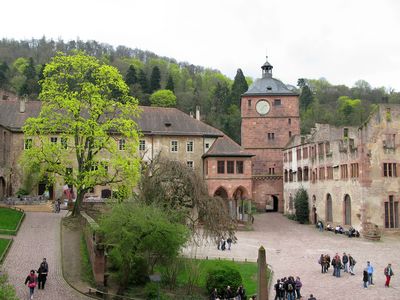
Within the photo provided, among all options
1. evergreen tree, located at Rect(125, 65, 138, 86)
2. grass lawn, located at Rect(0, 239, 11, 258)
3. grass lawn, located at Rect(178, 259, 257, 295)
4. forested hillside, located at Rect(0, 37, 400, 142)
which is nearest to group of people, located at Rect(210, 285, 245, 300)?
grass lawn, located at Rect(178, 259, 257, 295)

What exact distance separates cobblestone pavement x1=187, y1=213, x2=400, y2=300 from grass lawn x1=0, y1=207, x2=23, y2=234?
12043mm

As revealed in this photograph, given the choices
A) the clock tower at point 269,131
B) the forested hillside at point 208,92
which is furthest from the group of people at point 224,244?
the forested hillside at point 208,92

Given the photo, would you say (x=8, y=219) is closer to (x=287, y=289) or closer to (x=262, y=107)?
(x=287, y=289)

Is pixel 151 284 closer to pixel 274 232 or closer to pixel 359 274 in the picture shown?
pixel 359 274

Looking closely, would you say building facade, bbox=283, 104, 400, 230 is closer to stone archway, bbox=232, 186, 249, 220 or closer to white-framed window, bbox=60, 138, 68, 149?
stone archway, bbox=232, 186, 249, 220

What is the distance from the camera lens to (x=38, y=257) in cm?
2578

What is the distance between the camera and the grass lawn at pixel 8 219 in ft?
102

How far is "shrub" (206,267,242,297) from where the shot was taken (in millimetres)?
22859

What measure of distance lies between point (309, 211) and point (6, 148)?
34.8 m

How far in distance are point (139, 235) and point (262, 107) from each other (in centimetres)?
5310

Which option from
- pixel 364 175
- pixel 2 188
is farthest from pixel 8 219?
pixel 364 175

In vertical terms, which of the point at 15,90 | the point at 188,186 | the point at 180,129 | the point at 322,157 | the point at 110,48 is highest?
the point at 110,48

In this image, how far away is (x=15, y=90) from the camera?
323 feet

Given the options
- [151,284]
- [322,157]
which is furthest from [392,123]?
[151,284]
